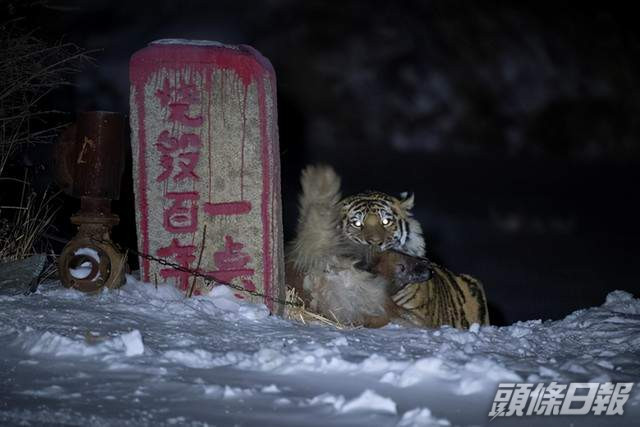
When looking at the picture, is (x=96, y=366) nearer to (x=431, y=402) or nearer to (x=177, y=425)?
(x=177, y=425)

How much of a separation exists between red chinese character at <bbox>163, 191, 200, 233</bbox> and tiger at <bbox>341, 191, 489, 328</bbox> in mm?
1002

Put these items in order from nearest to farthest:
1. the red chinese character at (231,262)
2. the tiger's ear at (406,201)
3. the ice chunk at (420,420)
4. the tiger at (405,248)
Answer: the ice chunk at (420,420) → the red chinese character at (231,262) → the tiger at (405,248) → the tiger's ear at (406,201)

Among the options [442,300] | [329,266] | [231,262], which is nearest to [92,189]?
Result: [231,262]

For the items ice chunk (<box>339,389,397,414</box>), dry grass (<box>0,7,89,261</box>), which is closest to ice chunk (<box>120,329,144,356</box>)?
ice chunk (<box>339,389,397,414</box>)

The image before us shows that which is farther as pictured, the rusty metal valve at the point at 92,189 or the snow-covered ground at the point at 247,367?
the rusty metal valve at the point at 92,189

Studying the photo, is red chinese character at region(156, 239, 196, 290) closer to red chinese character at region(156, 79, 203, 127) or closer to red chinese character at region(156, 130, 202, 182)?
red chinese character at region(156, 130, 202, 182)

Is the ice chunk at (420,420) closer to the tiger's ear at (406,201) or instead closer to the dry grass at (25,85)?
the tiger's ear at (406,201)

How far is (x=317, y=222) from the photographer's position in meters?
4.11

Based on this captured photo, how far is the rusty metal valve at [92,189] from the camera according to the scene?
3633 millimetres

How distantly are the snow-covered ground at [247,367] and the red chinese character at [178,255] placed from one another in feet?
1.02

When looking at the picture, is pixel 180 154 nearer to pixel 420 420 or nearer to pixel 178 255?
pixel 178 255

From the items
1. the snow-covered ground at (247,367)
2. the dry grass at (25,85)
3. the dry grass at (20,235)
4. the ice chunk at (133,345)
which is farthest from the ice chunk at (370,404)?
the dry grass at (25,85)

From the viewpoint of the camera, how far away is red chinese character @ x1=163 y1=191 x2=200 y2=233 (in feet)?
12.5

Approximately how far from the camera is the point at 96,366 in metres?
2.20
